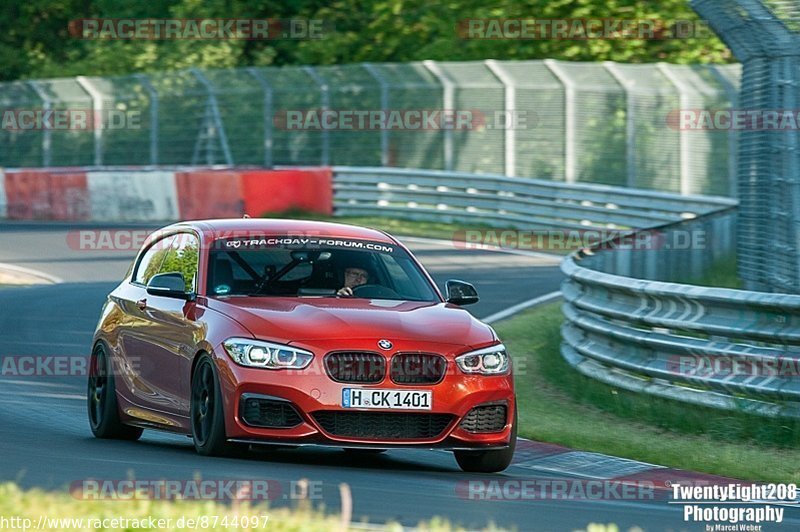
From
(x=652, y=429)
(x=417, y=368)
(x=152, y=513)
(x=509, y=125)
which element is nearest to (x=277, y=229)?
(x=417, y=368)

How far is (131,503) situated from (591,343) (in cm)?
791

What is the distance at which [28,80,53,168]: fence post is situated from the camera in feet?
120

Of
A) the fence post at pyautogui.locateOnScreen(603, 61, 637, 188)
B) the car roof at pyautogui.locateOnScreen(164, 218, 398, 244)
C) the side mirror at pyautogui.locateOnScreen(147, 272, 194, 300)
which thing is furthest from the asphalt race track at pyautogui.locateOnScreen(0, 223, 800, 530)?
the fence post at pyautogui.locateOnScreen(603, 61, 637, 188)

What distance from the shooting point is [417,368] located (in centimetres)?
941

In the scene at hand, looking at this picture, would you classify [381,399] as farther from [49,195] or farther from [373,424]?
[49,195]

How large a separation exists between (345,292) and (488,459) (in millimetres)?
1372

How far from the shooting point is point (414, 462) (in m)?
10.4

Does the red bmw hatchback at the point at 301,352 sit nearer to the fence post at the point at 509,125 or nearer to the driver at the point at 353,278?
the driver at the point at 353,278

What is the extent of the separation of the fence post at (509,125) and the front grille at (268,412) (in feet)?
68.2

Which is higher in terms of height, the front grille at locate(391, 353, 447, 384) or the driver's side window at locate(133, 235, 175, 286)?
the driver's side window at locate(133, 235, 175, 286)

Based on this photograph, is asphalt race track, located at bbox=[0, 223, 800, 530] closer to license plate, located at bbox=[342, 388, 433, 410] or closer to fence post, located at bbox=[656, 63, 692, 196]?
license plate, located at bbox=[342, 388, 433, 410]

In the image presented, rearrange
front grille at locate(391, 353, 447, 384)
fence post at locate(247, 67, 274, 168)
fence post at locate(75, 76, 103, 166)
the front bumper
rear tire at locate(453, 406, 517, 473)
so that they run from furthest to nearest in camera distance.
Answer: fence post at locate(75, 76, 103, 166)
fence post at locate(247, 67, 274, 168)
rear tire at locate(453, 406, 517, 473)
front grille at locate(391, 353, 447, 384)
the front bumper

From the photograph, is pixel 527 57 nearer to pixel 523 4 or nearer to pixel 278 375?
pixel 523 4

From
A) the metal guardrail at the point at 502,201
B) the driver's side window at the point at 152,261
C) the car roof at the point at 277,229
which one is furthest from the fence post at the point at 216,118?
the car roof at the point at 277,229
